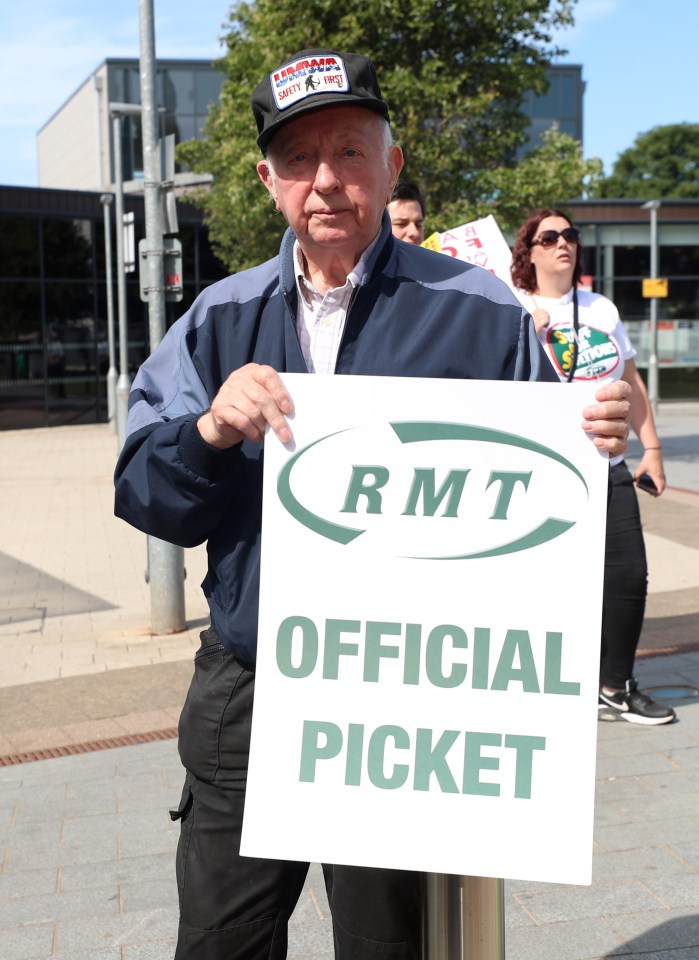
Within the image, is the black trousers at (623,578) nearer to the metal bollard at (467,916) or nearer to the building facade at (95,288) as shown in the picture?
the metal bollard at (467,916)

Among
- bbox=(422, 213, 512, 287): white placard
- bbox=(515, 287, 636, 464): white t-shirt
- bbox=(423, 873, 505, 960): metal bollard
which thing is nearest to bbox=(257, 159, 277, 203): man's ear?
bbox=(423, 873, 505, 960): metal bollard

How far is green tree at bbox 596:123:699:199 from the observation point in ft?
240

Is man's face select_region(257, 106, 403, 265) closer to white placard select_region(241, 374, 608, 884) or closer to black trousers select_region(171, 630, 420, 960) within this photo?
white placard select_region(241, 374, 608, 884)

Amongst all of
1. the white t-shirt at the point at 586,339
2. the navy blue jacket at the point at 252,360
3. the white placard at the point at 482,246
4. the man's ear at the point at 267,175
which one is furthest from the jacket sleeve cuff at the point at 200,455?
the white placard at the point at 482,246

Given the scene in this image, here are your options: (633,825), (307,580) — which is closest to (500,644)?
(307,580)

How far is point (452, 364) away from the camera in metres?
2.08

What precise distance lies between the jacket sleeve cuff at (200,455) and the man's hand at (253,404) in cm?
6

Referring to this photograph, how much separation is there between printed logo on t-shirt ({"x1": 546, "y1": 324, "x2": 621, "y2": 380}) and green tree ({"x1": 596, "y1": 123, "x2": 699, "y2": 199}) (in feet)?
235

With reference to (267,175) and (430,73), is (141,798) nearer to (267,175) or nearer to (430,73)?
(267,175)

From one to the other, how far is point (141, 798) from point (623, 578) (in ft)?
6.92

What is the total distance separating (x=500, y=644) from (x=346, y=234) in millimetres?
781

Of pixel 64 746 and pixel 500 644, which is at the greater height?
pixel 500 644

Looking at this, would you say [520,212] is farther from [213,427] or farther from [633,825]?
[213,427]

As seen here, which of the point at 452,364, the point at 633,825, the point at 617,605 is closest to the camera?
the point at 452,364
